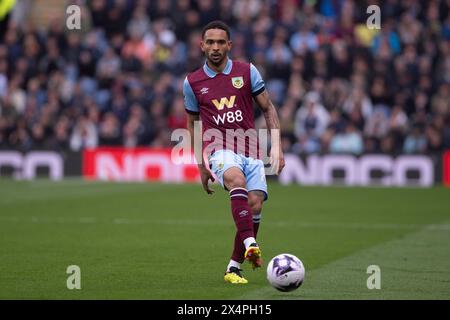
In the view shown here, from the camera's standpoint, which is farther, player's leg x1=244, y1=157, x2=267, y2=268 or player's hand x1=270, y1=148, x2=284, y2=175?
player's leg x1=244, y1=157, x2=267, y2=268

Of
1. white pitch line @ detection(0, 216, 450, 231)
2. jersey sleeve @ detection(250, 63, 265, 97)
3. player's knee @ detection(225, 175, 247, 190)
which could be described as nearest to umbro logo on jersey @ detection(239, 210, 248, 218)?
player's knee @ detection(225, 175, 247, 190)

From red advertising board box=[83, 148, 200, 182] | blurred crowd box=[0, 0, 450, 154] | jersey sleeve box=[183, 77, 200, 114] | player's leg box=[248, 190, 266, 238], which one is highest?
blurred crowd box=[0, 0, 450, 154]

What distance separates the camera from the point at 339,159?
22875 mm

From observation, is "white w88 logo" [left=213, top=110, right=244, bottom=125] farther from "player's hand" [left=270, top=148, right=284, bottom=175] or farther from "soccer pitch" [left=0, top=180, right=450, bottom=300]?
"soccer pitch" [left=0, top=180, right=450, bottom=300]

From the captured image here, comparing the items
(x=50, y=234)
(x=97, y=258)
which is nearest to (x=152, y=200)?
(x=50, y=234)

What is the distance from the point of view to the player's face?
9.30 meters

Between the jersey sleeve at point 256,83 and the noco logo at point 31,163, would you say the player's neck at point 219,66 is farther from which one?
the noco logo at point 31,163

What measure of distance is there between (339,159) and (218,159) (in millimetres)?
13751

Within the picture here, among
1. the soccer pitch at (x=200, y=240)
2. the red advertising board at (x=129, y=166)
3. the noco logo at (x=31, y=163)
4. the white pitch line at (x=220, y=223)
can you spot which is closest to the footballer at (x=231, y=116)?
the soccer pitch at (x=200, y=240)

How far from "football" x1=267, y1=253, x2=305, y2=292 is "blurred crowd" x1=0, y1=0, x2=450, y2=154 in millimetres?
14376

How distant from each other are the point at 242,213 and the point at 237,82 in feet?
4.14

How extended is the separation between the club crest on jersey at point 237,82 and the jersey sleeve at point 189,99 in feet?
1.35
